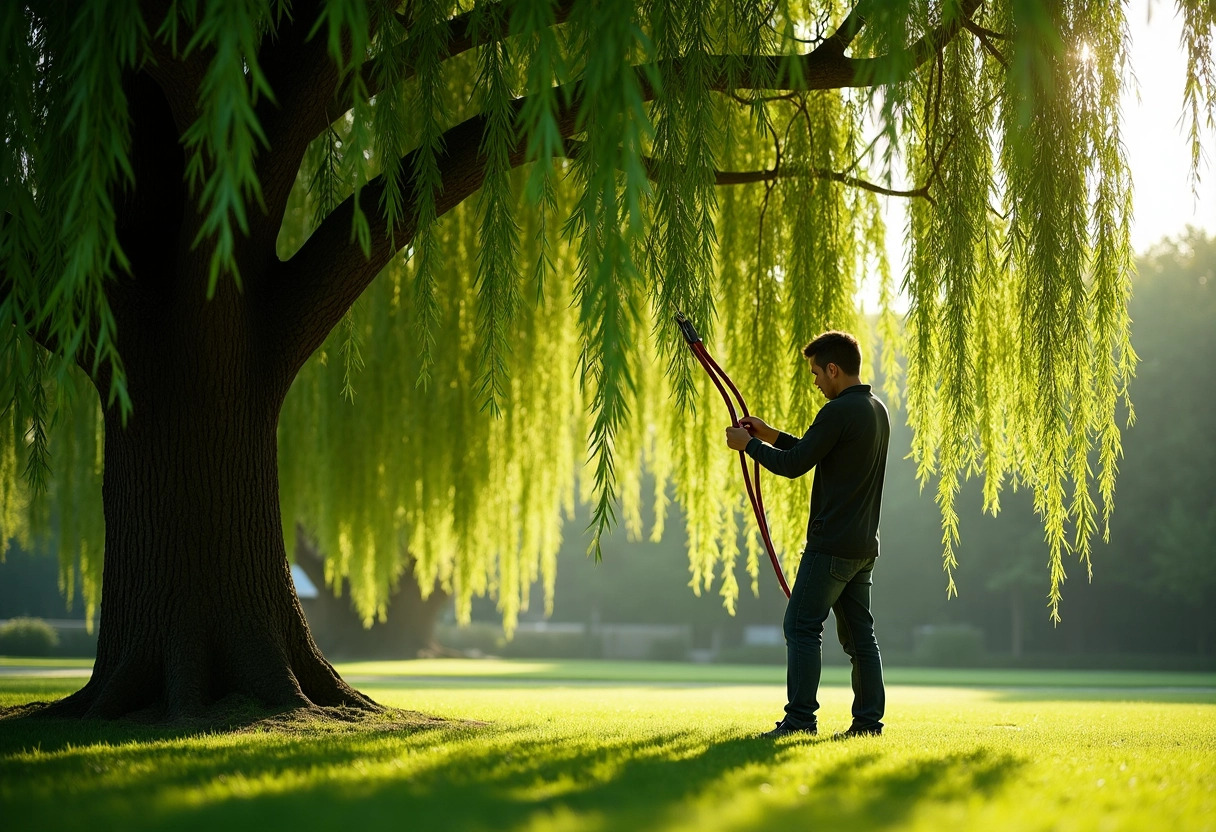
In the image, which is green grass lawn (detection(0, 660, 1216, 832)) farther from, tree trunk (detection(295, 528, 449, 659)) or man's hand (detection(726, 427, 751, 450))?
tree trunk (detection(295, 528, 449, 659))

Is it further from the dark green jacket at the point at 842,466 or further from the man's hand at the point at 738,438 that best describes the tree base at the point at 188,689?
the dark green jacket at the point at 842,466

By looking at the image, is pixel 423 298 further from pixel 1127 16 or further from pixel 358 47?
pixel 1127 16

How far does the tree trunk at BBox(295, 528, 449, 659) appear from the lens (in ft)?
70.6

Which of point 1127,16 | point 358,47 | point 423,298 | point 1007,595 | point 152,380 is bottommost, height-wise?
point 1007,595

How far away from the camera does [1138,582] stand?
29.6m

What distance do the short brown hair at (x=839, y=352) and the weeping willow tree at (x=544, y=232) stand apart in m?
0.57

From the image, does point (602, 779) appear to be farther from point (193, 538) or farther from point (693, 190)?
point (193, 538)

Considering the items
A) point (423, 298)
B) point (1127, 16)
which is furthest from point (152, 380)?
point (1127, 16)

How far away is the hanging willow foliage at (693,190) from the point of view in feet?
12.7

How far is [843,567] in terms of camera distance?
16.0 feet

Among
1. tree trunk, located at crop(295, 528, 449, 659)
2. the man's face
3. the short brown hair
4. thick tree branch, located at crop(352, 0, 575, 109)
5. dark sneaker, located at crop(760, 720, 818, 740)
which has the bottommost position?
tree trunk, located at crop(295, 528, 449, 659)

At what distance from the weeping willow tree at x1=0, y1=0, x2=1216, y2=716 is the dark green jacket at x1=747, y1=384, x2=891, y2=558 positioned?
61 cm

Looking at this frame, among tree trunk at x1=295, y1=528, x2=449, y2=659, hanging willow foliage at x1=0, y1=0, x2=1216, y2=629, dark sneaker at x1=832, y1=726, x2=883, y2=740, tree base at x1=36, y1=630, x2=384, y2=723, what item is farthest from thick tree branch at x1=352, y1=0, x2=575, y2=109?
tree trunk at x1=295, y1=528, x2=449, y2=659

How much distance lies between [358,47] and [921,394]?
3.86 meters
